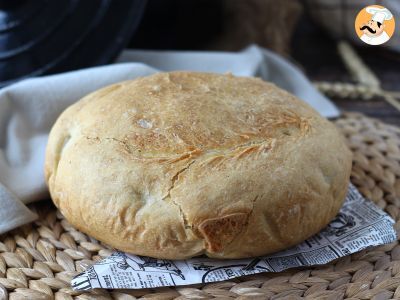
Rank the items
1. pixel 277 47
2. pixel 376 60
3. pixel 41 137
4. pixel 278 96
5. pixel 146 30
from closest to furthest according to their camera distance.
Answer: pixel 278 96
pixel 41 137
pixel 146 30
pixel 277 47
pixel 376 60

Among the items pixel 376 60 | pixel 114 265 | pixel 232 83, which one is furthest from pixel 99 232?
pixel 376 60

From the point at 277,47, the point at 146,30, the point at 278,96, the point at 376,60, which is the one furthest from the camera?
the point at 376,60

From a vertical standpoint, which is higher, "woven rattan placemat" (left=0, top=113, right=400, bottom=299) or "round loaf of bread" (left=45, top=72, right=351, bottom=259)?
"round loaf of bread" (left=45, top=72, right=351, bottom=259)

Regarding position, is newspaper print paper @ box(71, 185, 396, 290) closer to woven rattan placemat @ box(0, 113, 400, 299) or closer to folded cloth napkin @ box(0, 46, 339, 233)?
woven rattan placemat @ box(0, 113, 400, 299)

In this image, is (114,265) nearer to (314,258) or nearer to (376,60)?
(314,258)

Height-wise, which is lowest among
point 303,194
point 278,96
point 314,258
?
point 314,258

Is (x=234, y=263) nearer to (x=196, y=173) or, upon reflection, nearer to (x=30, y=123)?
(x=196, y=173)

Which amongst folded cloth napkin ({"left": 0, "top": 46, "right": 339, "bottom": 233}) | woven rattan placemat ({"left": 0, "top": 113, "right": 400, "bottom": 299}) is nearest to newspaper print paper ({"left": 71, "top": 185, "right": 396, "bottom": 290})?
woven rattan placemat ({"left": 0, "top": 113, "right": 400, "bottom": 299})
